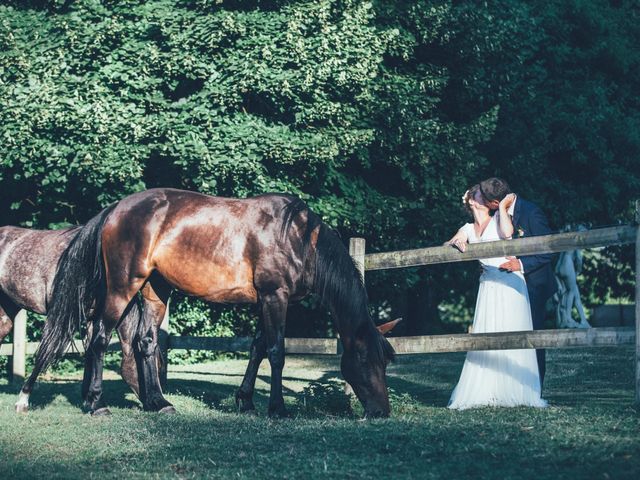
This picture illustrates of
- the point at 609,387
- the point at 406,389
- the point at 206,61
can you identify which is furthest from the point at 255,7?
the point at 609,387

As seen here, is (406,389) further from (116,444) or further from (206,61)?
(206,61)

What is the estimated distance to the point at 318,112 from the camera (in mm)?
14453

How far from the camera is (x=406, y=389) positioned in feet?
37.0

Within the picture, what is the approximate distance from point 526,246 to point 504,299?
1.03 metres

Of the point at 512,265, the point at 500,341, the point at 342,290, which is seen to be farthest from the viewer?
the point at 512,265

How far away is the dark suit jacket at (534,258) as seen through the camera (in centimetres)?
846

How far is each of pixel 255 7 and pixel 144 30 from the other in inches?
80.4

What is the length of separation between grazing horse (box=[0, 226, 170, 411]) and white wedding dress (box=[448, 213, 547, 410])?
379 centimetres

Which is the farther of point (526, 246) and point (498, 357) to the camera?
point (498, 357)

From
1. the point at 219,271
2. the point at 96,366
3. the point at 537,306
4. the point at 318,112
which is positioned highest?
the point at 318,112

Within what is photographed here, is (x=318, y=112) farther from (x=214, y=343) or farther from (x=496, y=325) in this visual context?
(x=496, y=325)

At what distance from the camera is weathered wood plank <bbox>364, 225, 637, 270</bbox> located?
23.4 ft

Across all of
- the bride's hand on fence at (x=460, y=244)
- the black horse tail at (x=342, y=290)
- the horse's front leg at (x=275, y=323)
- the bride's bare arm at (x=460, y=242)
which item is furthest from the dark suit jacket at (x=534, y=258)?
the horse's front leg at (x=275, y=323)

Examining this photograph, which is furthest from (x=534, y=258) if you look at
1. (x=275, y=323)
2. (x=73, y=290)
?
(x=73, y=290)
